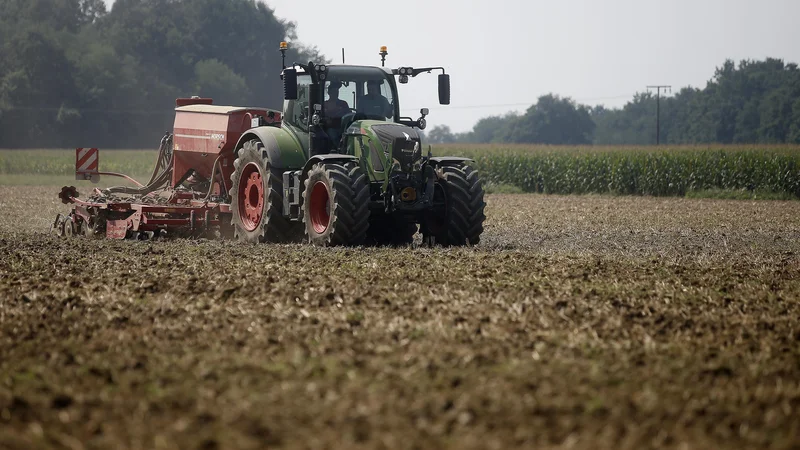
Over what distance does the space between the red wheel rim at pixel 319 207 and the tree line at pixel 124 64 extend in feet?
192

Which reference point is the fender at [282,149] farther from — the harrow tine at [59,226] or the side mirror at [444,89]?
the harrow tine at [59,226]

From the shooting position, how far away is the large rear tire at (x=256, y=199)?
14344mm

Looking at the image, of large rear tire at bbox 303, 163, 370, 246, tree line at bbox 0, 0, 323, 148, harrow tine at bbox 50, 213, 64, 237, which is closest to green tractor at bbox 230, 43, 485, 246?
large rear tire at bbox 303, 163, 370, 246

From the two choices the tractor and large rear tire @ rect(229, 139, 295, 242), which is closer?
the tractor

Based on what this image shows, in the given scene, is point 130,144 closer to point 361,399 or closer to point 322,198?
point 322,198

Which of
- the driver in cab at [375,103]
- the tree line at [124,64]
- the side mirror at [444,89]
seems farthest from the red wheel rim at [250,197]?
the tree line at [124,64]

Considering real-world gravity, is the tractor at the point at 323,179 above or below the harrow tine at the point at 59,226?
above

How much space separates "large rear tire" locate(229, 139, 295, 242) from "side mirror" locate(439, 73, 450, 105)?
7.92ft

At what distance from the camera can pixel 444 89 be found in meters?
14.4

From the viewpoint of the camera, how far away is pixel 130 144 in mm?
73312

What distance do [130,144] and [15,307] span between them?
218 feet

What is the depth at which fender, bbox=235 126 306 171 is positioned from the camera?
564 inches

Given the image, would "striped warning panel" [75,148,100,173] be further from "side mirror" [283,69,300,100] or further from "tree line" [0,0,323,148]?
"tree line" [0,0,323,148]

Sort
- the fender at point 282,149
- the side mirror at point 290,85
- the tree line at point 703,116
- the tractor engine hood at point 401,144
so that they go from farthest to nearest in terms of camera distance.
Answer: the tree line at point 703,116 → the fender at point 282,149 → the side mirror at point 290,85 → the tractor engine hood at point 401,144
